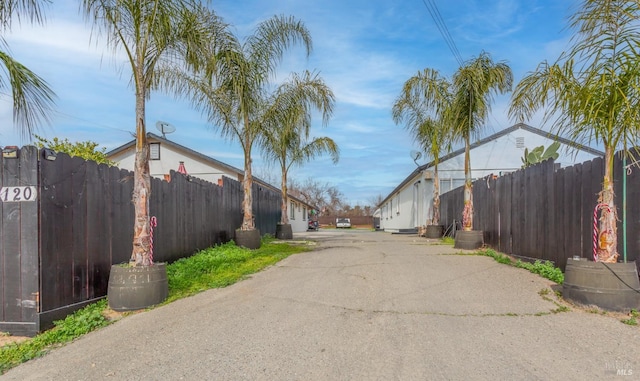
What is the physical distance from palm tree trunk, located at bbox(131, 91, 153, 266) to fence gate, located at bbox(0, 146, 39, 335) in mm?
1272

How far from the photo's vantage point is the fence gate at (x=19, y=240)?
4516 mm

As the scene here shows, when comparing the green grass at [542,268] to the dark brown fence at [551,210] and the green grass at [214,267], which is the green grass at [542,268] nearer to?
the dark brown fence at [551,210]

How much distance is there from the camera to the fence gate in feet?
→ 14.8

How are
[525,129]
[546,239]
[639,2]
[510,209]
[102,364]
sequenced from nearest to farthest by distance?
[102,364] < [639,2] < [546,239] < [510,209] < [525,129]

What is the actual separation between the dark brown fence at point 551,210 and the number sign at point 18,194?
7402 mm

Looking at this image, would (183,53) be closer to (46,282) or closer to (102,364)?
(46,282)

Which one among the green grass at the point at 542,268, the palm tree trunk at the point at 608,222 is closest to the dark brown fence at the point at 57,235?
the palm tree trunk at the point at 608,222

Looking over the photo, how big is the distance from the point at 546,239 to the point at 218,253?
6.96m

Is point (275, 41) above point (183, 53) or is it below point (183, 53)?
above

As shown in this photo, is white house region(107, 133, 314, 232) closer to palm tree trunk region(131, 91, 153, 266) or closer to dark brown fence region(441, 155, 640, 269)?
dark brown fence region(441, 155, 640, 269)

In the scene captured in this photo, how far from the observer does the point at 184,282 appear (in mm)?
6660

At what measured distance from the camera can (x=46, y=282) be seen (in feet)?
15.2

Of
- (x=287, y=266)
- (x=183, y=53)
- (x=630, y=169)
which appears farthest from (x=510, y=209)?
(x=183, y=53)

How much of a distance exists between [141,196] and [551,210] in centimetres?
686
